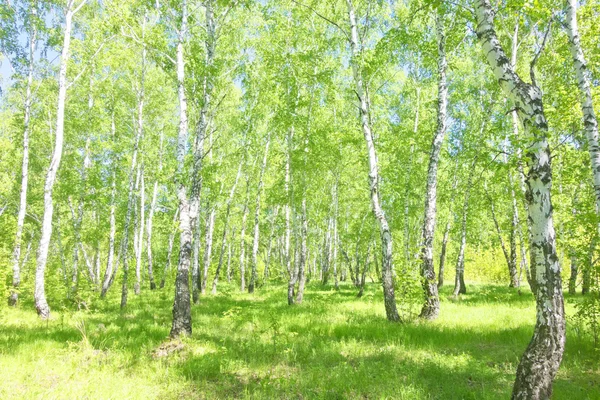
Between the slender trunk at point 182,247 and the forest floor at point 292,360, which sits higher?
Answer: the slender trunk at point 182,247

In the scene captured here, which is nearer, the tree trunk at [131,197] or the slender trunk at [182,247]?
the slender trunk at [182,247]

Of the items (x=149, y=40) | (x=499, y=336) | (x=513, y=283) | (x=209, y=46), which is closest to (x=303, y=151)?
(x=209, y=46)

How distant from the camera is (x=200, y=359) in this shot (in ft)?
19.8

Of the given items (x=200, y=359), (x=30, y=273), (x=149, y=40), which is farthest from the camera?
(x=30, y=273)

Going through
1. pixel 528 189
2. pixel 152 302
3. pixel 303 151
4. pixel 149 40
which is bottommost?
pixel 152 302

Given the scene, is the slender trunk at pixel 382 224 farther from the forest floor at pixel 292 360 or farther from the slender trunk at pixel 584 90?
the slender trunk at pixel 584 90

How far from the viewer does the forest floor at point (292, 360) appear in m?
4.71

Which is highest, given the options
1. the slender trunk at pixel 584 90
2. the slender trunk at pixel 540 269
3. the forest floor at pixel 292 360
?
the slender trunk at pixel 584 90

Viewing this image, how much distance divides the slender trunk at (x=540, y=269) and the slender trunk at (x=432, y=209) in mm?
4925

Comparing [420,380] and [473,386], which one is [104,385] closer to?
[420,380]

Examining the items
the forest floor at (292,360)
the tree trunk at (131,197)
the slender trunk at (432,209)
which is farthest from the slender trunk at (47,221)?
the slender trunk at (432,209)

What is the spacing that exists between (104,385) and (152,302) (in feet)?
35.4

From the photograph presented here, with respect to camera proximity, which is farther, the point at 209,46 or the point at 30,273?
the point at 30,273

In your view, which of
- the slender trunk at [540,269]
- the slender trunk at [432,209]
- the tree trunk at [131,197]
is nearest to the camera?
the slender trunk at [540,269]
